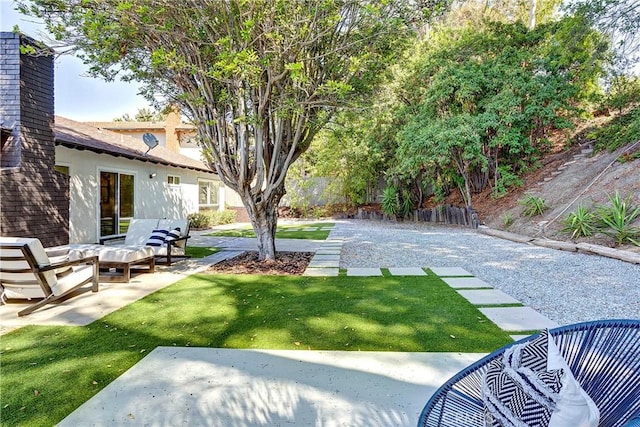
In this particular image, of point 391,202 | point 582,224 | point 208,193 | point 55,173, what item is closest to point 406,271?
point 582,224

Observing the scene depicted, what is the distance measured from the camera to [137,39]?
586cm

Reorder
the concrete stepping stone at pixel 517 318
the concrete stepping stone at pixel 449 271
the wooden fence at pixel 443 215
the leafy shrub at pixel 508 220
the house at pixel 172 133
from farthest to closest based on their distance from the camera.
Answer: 1. the house at pixel 172 133
2. the wooden fence at pixel 443 215
3. the leafy shrub at pixel 508 220
4. the concrete stepping stone at pixel 449 271
5. the concrete stepping stone at pixel 517 318

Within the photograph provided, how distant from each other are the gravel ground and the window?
9.73m

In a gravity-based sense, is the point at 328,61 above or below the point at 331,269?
above

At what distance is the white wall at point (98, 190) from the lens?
9.29 meters

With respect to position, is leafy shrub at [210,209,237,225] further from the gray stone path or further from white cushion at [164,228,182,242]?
the gray stone path

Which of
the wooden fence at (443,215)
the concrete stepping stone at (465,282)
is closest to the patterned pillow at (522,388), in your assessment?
the concrete stepping stone at (465,282)

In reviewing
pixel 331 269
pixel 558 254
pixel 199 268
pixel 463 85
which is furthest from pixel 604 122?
pixel 199 268

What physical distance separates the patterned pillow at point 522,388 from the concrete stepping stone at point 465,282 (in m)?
3.95

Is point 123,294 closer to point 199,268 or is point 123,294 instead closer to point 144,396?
point 199,268

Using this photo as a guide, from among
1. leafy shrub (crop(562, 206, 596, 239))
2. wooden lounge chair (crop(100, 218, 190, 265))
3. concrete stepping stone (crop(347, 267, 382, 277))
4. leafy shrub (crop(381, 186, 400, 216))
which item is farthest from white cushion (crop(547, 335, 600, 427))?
leafy shrub (crop(381, 186, 400, 216))

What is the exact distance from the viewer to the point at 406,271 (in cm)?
650

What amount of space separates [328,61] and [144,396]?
5.82m

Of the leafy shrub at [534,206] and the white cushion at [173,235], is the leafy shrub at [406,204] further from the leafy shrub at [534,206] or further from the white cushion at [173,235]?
the white cushion at [173,235]
